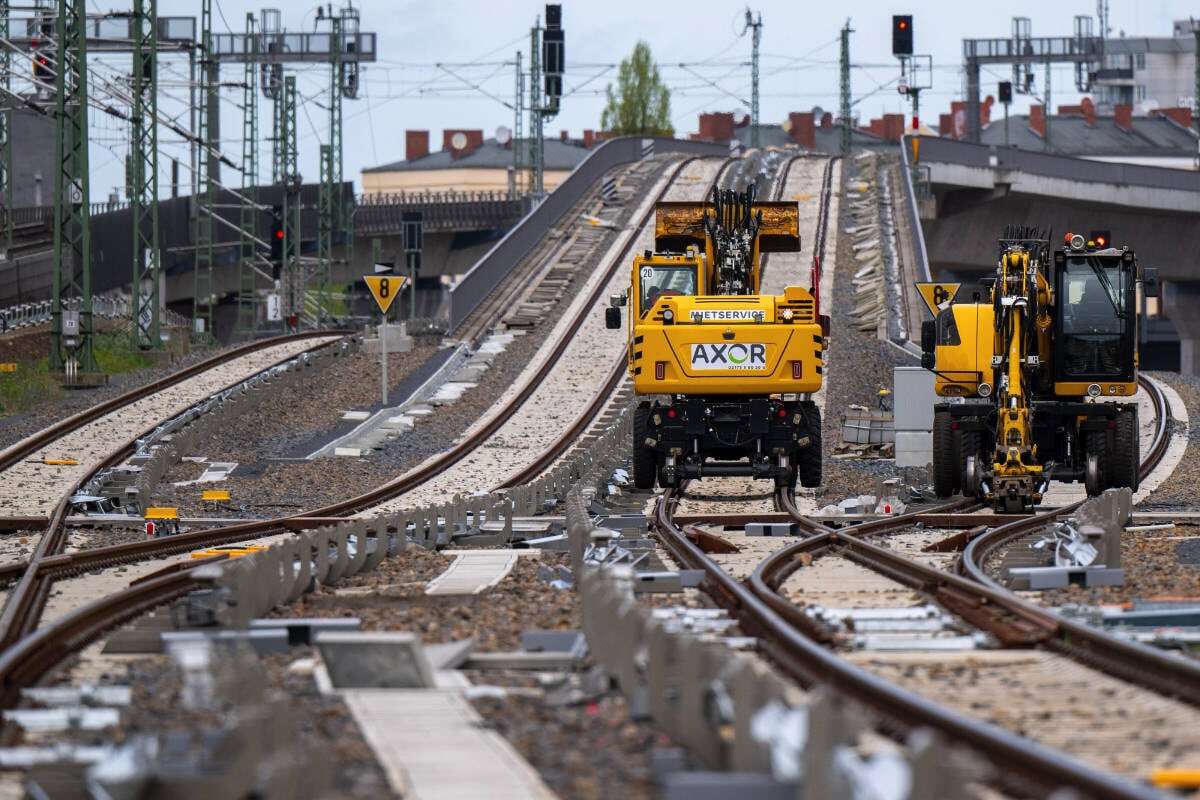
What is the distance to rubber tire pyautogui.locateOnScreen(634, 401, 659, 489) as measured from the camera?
2802 cm

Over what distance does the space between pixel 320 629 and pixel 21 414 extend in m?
27.1

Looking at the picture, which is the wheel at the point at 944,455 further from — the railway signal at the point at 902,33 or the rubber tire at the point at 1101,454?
the railway signal at the point at 902,33

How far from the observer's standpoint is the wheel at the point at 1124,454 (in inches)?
1038

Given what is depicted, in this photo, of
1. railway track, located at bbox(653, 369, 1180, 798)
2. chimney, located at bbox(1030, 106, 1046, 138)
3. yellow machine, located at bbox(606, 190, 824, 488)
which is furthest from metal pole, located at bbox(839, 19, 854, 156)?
railway track, located at bbox(653, 369, 1180, 798)

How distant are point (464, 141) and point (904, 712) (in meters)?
159

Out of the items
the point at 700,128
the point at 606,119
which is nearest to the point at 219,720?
the point at 606,119

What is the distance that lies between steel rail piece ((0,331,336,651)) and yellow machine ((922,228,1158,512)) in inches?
415

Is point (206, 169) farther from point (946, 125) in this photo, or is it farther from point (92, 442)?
point (946, 125)

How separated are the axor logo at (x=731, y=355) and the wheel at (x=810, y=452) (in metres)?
0.95

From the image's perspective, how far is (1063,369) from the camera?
26953mm

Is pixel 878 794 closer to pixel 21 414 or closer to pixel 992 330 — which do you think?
pixel 992 330

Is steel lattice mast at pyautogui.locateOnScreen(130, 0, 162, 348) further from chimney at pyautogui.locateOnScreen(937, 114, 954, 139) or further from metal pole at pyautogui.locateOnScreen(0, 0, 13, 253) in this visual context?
chimney at pyautogui.locateOnScreen(937, 114, 954, 139)

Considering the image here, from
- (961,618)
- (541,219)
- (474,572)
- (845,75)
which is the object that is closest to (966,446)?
(474,572)

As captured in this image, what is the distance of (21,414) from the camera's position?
38906mm
